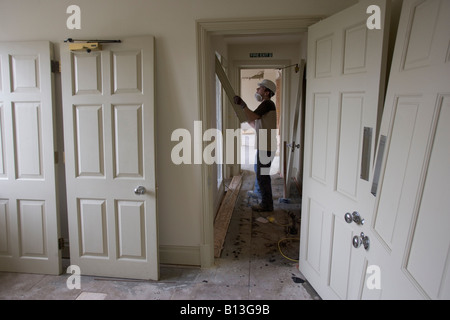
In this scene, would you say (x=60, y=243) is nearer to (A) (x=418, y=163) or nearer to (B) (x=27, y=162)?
(B) (x=27, y=162)

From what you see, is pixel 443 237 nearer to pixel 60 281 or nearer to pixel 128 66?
pixel 128 66

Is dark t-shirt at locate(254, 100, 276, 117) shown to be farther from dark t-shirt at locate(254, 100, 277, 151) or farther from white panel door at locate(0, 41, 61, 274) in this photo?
white panel door at locate(0, 41, 61, 274)

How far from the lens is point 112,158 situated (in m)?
2.90

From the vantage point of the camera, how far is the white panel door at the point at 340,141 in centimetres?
200

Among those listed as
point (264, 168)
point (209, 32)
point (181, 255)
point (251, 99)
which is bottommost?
point (181, 255)

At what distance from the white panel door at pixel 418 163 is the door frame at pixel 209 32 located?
4.15 feet

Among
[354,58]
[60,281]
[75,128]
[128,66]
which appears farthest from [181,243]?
[354,58]

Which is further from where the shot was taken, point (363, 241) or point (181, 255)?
point (181, 255)

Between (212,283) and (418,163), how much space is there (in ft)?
7.27

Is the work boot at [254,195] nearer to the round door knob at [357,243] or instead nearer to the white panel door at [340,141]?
the white panel door at [340,141]

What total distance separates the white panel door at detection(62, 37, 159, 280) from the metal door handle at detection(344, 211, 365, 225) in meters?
1.61

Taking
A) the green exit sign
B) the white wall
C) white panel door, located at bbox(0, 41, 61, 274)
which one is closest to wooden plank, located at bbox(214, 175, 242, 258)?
the white wall

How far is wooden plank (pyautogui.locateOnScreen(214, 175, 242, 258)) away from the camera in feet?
12.3

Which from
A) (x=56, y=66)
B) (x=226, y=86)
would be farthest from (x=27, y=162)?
(x=226, y=86)
